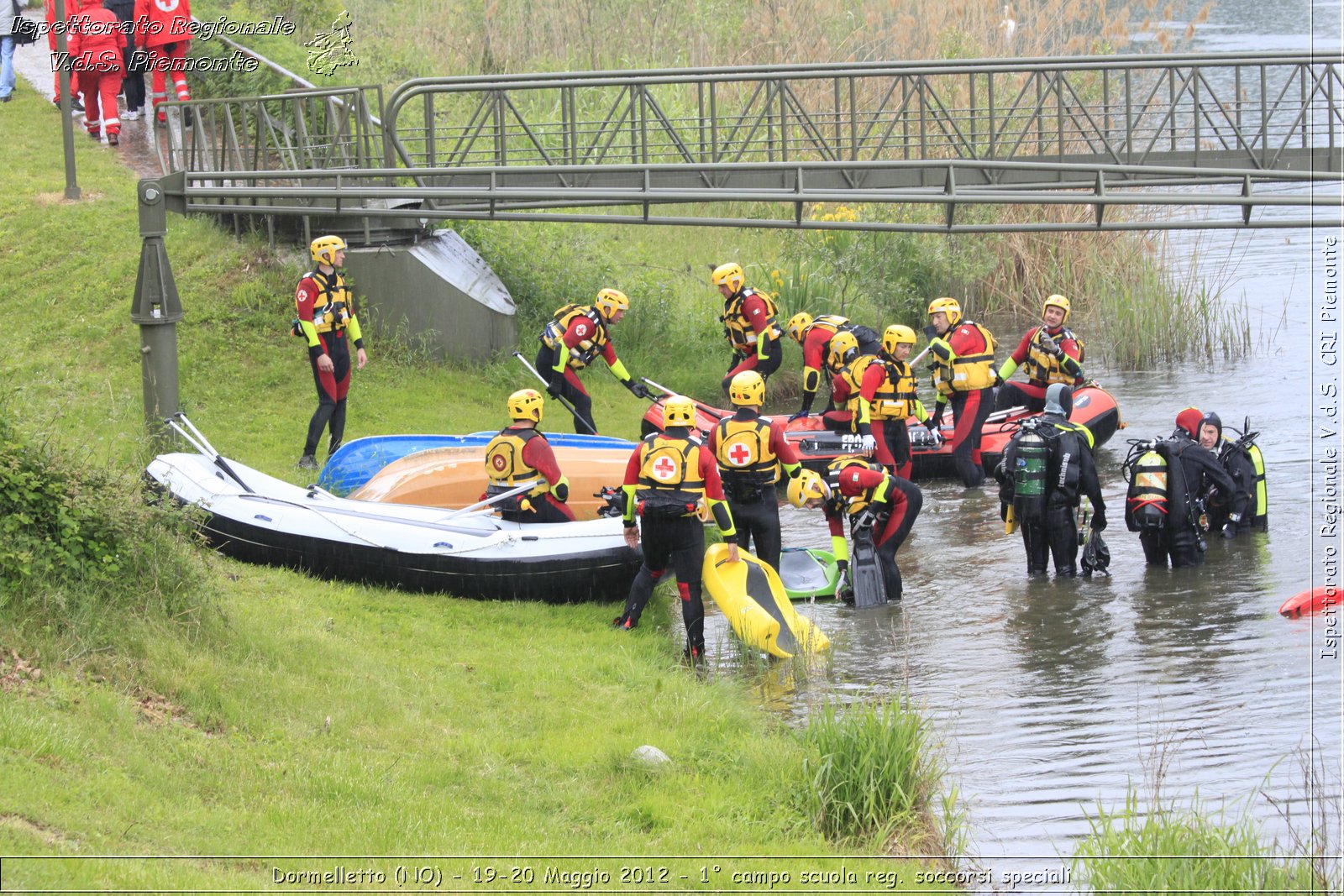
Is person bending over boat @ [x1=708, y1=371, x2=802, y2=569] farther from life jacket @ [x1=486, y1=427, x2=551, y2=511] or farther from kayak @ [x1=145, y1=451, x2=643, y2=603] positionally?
life jacket @ [x1=486, y1=427, x2=551, y2=511]

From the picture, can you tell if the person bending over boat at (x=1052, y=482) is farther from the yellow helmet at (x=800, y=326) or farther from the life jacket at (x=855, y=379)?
the yellow helmet at (x=800, y=326)

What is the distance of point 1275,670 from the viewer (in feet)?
31.9

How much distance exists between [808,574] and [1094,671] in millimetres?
2902

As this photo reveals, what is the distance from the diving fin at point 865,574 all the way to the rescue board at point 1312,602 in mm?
3044

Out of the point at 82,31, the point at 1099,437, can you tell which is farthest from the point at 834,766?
the point at 82,31

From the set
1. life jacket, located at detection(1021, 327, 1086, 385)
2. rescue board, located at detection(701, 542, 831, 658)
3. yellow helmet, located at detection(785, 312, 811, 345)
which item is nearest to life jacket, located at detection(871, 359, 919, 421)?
yellow helmet, located at detection(785, 312, 811, 345)

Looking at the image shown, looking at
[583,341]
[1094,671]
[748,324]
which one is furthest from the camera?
[748,324]

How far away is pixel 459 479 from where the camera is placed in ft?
42.2

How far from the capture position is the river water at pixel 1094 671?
26.0ft

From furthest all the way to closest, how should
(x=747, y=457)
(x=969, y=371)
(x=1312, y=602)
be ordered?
(x=969, y=371) < (x=747, y=457) < (x=1312, y=602)

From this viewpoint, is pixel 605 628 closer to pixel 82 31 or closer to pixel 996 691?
pixel 996 691

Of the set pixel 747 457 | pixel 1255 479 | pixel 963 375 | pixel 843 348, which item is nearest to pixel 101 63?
pixel 843 348

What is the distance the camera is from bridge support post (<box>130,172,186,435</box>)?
1188 centimetres

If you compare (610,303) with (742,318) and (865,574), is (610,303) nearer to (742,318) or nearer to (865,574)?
(742,318)
